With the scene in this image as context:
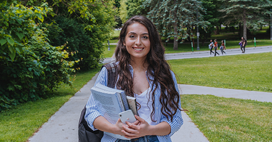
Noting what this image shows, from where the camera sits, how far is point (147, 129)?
1704 millimetres

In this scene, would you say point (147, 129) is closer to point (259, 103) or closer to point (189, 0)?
point (259, 103)

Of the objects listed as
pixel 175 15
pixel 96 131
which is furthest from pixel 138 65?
pixel 175 15

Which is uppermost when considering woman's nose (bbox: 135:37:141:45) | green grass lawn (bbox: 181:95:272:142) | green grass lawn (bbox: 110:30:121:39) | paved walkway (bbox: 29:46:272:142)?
green grass lawn (bbox: 110:30:121:39)

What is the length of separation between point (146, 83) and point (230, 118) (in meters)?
4.20

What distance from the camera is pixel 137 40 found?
6.35 feet

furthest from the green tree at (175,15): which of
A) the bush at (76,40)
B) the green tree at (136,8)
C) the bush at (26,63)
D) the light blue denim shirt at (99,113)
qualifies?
the light blue denim shirt at (99,113)

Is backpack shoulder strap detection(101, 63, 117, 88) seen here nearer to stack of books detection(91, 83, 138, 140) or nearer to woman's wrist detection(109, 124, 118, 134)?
stack of books detection(91, 83, 138, 140)

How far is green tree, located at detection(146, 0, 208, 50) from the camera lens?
3372cm

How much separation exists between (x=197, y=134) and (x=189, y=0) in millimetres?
31709

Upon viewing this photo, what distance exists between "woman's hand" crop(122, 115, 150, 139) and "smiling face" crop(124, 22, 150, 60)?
54 cm

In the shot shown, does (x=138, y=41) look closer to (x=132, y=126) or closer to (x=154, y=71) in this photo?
(x=154, y=71)

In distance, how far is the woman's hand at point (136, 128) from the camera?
64.2 inches

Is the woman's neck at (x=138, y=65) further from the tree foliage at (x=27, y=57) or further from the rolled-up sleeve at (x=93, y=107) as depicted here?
the tree foliage at (x=27, y=57)

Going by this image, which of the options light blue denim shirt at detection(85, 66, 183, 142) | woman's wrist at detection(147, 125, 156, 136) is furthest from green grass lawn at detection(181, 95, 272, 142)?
woman's wrist at detection(147, 125, 156, 136)
